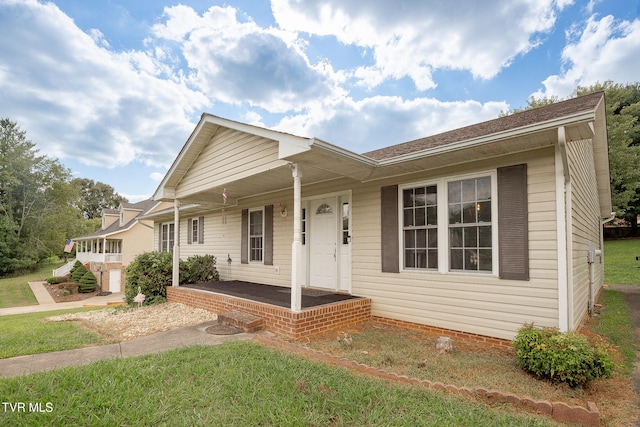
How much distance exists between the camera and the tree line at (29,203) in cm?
2719

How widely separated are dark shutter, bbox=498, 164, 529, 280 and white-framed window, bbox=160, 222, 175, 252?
480 inches

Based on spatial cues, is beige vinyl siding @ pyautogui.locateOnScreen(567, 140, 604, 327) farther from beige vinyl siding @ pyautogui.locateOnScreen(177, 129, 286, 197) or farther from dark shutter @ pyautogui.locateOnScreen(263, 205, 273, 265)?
dark shutter @ pyautogui.locateOnScreen(263, 205, 273, 265)

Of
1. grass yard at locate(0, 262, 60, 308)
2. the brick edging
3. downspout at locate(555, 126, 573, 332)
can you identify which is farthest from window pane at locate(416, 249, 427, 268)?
grass yard at locate(0, 262, 60, 308)

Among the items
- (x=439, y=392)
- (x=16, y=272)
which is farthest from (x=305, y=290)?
(x=16, y=272)

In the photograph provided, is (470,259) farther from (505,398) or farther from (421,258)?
(505,398)

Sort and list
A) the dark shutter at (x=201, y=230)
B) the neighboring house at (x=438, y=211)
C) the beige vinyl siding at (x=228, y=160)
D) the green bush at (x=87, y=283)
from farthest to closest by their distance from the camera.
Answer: the green bush at (x=87, y=283) → the dark shutter at (x=201, y=230) → the beige vinyl siding at (x=228, y=160) → the neighboring house at (x=438, y=211)

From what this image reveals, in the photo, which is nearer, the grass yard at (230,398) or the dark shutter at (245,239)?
the grass yard at (230,398)

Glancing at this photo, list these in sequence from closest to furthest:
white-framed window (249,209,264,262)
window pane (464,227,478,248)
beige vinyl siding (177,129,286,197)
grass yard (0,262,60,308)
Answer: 1. window pane (464,227,478,248)
2. beige vinyl siding (177,129,286,197)
3. white-framed window (249,209,264,262)
4. grass yard (0,262,60,308)

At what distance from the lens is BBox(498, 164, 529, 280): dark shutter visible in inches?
164

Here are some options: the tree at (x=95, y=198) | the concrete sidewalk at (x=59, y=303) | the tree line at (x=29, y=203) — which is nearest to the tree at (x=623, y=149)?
the concrete sidewalk at (x=59, y=303)

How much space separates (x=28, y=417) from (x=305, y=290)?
5008mm

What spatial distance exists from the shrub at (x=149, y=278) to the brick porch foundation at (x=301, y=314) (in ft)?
8.07

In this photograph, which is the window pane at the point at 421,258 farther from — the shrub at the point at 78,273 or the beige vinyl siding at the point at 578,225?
the shrub at the point at 78,273

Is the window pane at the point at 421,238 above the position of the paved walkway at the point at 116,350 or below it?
above
